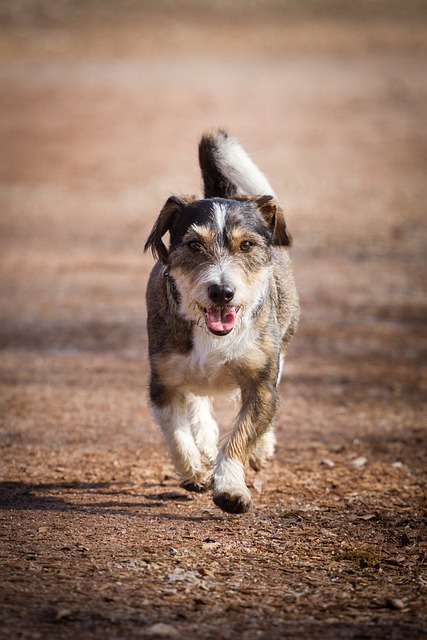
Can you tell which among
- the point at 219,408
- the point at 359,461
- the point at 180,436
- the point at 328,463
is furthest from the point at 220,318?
the point at 219,408

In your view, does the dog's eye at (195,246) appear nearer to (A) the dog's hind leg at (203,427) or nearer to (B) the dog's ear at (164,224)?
(B) the dog's ear at (164,224)

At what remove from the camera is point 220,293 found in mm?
4957

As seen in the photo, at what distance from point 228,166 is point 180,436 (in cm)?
190

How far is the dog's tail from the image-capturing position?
6.31m

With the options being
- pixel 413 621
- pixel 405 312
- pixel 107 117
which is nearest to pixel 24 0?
pixel 107 117

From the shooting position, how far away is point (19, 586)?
13.6 ft

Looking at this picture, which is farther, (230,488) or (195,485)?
(195,485)

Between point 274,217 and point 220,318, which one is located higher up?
point 274,217

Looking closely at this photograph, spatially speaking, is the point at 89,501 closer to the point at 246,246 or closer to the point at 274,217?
the point at 246,246

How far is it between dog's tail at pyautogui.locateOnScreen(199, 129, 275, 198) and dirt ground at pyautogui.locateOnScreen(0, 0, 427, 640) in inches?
77.7

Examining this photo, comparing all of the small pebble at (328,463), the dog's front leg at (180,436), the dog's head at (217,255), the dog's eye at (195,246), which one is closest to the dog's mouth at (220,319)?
the dog's head at (217,255)

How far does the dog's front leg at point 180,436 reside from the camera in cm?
554

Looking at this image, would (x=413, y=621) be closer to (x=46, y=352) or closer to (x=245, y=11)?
(x=46, y=352)

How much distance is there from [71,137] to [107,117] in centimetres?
280
